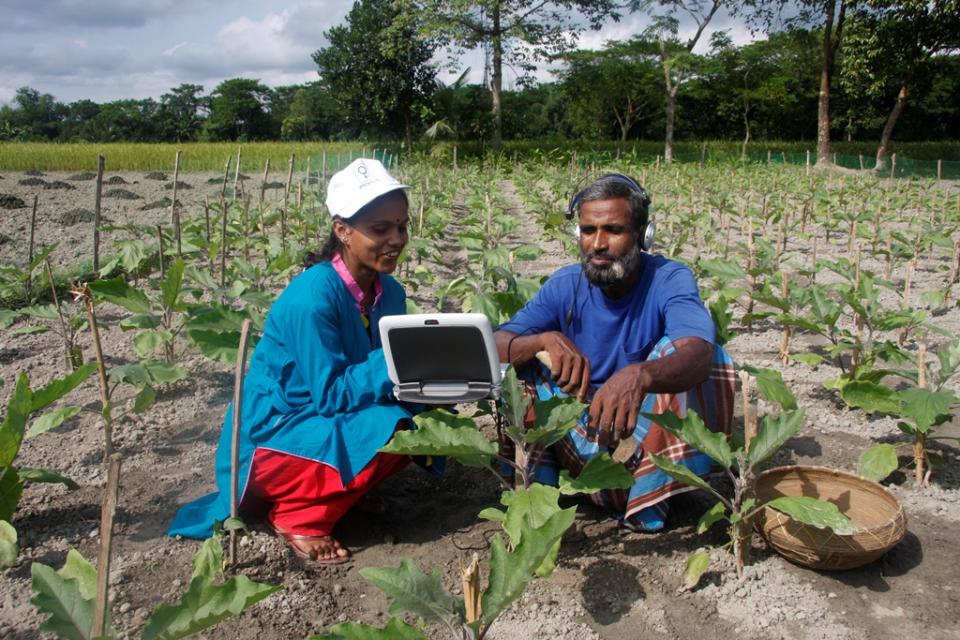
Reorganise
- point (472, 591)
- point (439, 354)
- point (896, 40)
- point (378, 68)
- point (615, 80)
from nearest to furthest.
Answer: point (472, 591) → point (439, 354) → point (896, 40) → point (378, 68) → point (615, 80)

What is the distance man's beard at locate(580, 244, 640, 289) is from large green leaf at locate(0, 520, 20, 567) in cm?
170

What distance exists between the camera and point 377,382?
2.09 m

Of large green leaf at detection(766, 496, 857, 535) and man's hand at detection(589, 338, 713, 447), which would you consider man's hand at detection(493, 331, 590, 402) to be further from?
large green leaf at detection(766, 496, 857, 535)

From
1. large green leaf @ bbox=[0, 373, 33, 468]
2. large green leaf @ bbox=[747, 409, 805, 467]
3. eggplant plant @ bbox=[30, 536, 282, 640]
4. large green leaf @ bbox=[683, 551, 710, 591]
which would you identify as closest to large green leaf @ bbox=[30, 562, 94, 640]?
eggplant plant @ bbox=[30, 536, 282, 640]

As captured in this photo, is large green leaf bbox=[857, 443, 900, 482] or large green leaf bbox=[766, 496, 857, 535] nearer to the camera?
large green leaf bbox=[766, 496, 857, 535]

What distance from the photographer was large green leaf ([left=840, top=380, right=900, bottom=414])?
262 centimetres

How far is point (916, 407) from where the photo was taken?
2.33 m

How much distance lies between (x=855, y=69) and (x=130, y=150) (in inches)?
714

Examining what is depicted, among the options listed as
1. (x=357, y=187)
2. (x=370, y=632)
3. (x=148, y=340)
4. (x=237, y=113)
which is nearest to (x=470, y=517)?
(x=357, y=187)

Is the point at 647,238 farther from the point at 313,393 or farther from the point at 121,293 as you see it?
the point at 121,293

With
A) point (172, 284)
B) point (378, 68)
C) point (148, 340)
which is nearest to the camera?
point (172, 284)

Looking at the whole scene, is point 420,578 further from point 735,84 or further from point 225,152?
point 735,84

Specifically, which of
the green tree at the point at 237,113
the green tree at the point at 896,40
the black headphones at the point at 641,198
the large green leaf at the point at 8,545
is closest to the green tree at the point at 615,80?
the green tree at the point at 896,40

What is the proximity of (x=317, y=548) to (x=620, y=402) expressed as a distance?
0.95m
